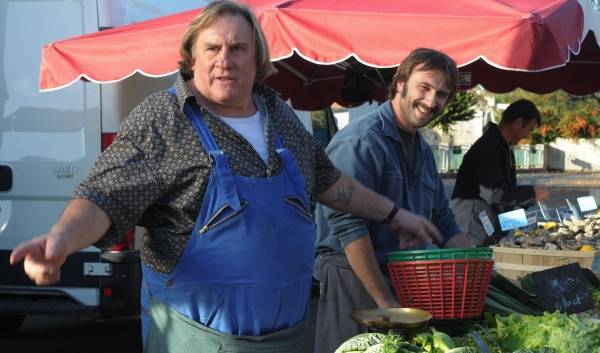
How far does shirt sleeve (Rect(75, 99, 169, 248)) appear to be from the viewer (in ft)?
7.56

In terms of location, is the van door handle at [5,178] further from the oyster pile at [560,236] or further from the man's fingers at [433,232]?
the man's fingers at [433,232]

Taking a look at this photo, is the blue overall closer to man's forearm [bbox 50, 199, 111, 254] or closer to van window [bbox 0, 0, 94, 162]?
man's forearm [bbox 50, 199, 111, 254]

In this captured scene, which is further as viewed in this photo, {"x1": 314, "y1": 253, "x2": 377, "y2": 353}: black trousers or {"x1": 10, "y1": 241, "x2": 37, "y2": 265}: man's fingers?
{"x1": 314, "y1": 253, "x2": 377, "y2": 353}: black trousers

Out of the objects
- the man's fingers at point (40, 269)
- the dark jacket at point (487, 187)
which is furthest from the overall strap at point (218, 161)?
the dark jacket at point (487, 187)

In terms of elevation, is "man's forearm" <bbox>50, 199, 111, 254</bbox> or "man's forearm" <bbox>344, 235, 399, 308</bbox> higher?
"man's forearm" <bbox>50, 199, 111, 254</bbox>

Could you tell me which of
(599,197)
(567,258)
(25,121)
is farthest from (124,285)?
(599,197)

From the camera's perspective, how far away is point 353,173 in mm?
3348

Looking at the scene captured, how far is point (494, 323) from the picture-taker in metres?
3.38

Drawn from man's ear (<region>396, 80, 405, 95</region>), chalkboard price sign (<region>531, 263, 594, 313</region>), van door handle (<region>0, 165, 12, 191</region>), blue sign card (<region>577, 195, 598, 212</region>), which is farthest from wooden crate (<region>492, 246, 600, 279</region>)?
van door handle (<region>0, 165, 12, 191</region>)

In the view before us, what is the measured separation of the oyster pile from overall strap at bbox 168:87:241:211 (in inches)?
148

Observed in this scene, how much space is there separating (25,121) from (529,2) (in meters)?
3.46

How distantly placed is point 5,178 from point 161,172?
13.3 feet

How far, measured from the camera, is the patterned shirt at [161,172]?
2.33 metres

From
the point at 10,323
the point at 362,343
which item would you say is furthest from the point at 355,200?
the point at 10,323
